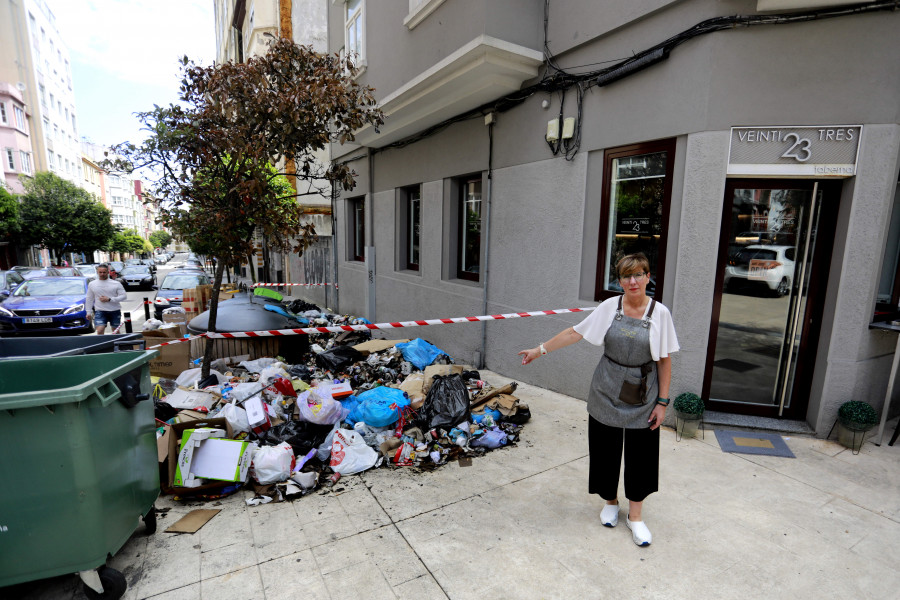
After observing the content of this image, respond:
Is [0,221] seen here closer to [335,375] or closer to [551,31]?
[335,375]

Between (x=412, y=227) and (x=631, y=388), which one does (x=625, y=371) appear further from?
(x=412, y=227)

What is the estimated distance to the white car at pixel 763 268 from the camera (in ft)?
14.5

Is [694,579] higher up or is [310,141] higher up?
[310,141]

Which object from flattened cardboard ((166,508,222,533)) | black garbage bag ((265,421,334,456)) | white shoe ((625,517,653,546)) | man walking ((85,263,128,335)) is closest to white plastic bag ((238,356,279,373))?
black garbage bag ((265,421,334,456))

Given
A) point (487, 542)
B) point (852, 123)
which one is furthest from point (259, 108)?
point (852, 123)

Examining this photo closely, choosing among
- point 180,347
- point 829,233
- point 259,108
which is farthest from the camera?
point 180,347

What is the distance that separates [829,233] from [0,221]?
31656mm

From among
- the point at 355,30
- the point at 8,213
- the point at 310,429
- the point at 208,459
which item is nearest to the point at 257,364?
the point at 310,429

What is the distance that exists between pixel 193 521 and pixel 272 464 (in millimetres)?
634

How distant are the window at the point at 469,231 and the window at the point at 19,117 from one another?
43365mm

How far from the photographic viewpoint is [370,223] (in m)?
10.6

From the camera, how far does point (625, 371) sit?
2762mm

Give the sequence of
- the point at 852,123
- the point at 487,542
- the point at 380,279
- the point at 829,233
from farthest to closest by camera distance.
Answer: the point at 380,279, the point at 829,233, the point at 852,123, the point at 487,542

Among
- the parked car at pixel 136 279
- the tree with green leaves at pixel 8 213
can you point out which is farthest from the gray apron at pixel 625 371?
the tree with green leaves at pixel 8 213
